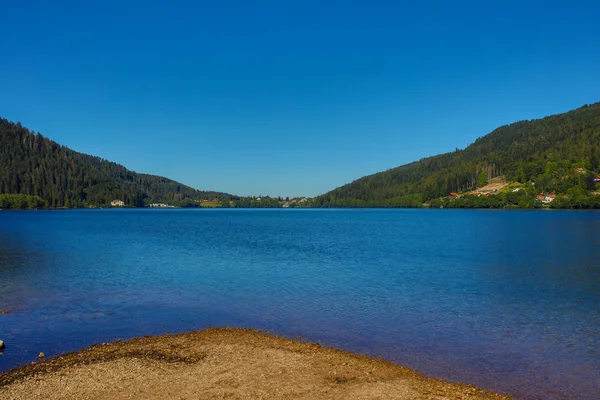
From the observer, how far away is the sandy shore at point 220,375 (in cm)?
1371

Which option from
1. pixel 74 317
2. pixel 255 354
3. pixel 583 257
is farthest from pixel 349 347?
pixel 583 257

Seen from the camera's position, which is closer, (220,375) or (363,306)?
(220,375)

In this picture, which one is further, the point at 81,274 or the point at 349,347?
the point at 81,274

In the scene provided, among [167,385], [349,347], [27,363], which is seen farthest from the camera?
[349,347]

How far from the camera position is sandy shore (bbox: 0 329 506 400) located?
13711mm

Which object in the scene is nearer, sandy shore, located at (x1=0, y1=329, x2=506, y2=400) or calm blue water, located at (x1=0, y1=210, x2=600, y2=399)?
sandy shore, located at (x1=0, y1=329, x2=506, y2=400)

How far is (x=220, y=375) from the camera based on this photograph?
15.3m

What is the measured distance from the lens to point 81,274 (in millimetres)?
40344

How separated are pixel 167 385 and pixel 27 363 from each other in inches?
274

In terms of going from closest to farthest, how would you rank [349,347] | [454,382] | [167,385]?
[167,385] < [454,382] < [349,347]

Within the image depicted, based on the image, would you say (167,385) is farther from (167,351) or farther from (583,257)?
(583,257)

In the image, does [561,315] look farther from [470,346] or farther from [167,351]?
[167,351]

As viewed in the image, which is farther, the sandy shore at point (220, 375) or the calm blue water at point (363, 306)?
the calm blue water at point (363, 306)

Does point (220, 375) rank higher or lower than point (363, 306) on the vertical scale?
higher
